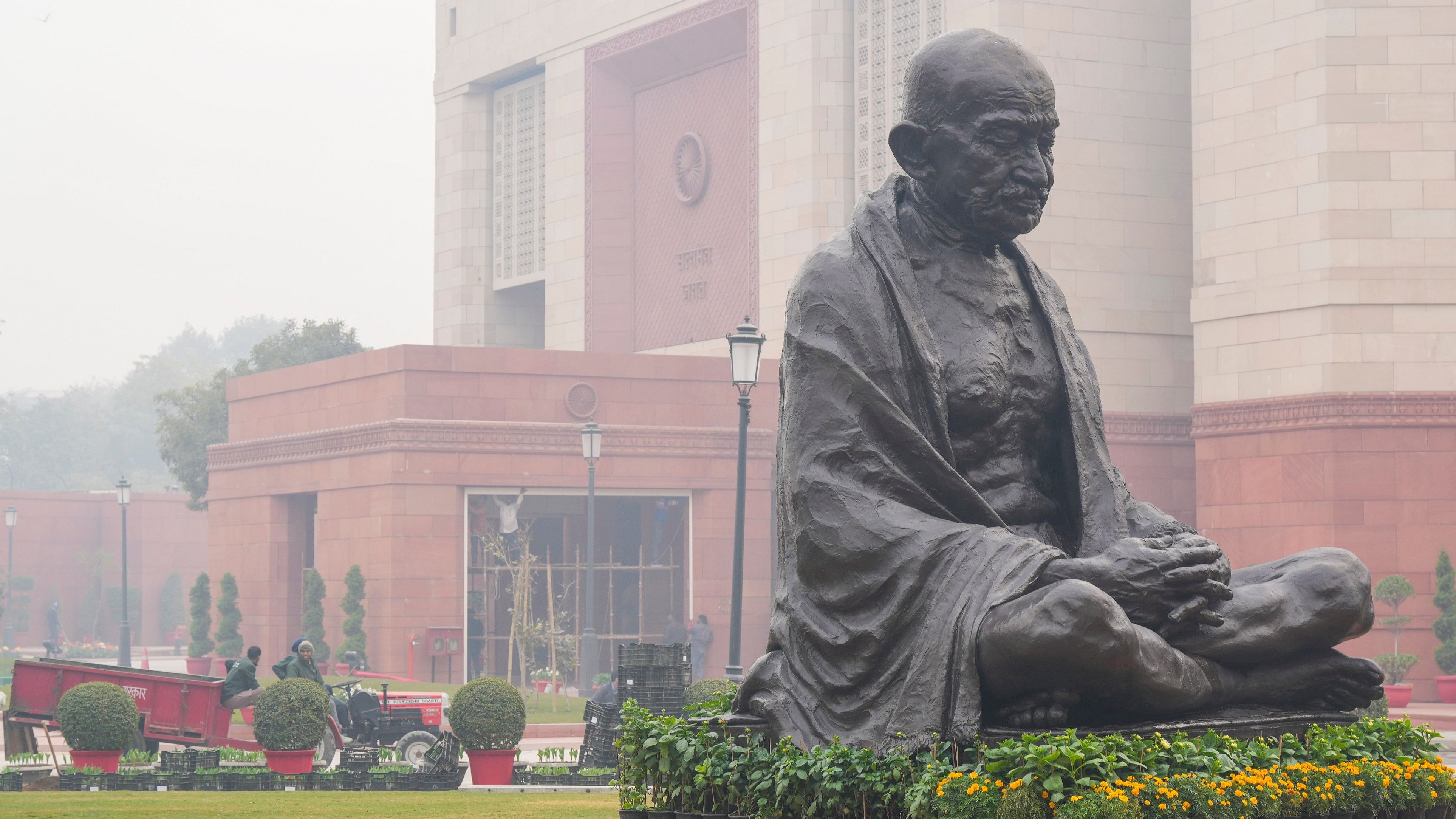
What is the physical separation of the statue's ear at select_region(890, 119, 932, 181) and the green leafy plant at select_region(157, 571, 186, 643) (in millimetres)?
60670

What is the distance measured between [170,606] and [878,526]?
61.4 m

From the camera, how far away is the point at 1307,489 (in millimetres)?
26875

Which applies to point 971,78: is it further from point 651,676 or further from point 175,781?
point 175,781

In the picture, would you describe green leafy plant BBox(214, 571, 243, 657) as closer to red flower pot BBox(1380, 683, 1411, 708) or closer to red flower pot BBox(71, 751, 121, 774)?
red flower pot BBox(71, 751, 121, 774)

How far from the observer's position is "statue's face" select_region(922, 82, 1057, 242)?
5.70m

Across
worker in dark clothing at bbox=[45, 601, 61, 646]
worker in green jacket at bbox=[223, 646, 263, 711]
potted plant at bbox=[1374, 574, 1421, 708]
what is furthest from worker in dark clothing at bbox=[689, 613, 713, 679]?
worker in dark clothing at bbox=[45, 601, 61, 646]

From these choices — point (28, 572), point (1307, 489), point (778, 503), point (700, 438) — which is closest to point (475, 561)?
point (700, 438)

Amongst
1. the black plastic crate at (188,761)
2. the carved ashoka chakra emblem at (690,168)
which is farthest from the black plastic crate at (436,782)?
the carved ashoka chakra emblem at (690,168)

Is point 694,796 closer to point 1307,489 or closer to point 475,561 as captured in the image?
point 1307,489

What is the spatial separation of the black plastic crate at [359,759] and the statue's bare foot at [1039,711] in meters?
11.5

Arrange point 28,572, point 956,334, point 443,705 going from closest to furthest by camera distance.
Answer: point 956,334 → point 443,705 → point 28,572

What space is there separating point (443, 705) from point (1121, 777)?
15.9 m

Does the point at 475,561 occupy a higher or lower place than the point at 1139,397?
lower

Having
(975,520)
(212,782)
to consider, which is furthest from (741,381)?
(975,520)
